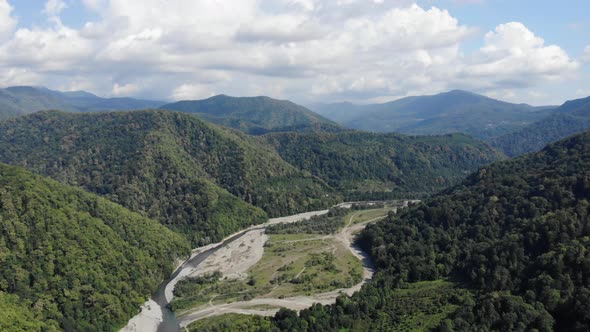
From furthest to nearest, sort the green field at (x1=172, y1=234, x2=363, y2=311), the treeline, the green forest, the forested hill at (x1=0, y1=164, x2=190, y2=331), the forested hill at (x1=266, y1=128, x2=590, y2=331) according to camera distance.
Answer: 1. the treeline
2. the green field at (x1=172, y1=234, x2=363, y2=311)
3. the forested hill at (x1=0, y1=164, x2=190, y2=331)
4. the green forest
5. the forested hill at (x1=266, y1=128, x2=590, y2=331)

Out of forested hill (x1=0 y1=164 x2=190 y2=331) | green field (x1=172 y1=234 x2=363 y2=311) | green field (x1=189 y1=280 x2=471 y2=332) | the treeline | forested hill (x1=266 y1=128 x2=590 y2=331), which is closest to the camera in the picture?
forested hill (x1=266 y1=128 x2=590 y2=331)

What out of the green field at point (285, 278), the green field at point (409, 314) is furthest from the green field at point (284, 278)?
the green field at point (409, 314)

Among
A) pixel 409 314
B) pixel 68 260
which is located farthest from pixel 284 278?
pixel 68 260

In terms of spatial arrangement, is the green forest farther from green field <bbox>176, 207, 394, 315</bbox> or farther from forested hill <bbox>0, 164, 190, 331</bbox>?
forested hill <bbox>0, 164, 190, 331</bbox>

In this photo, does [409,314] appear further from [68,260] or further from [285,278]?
[68,260]

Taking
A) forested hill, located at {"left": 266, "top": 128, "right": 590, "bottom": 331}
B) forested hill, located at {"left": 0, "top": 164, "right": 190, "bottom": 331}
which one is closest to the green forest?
forested hill, located at {"left": 266, "top": 128, "right": 590, "bottom": 331}

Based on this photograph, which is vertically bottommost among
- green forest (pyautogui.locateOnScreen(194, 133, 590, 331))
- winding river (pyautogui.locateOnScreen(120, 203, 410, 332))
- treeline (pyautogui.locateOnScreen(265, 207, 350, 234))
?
winding river (pyautogui.locateOnScreen(120, 203, 410, 332))

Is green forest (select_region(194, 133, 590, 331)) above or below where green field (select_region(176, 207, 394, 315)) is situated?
above
